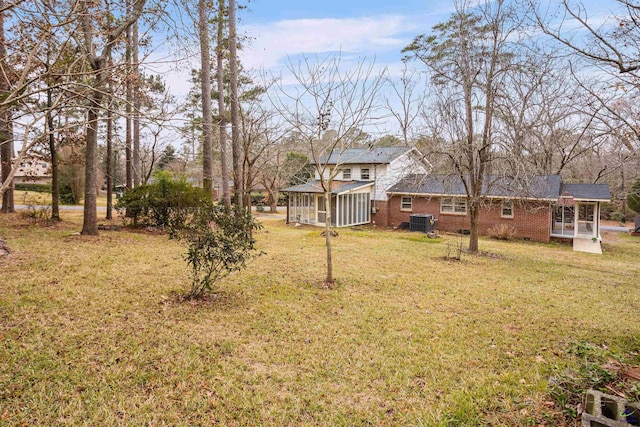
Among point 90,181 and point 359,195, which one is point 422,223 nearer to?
point 359,195

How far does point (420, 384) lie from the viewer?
3.68 metres

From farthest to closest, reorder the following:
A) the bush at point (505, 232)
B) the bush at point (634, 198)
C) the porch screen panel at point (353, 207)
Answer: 1. the bush at point (634, 198)
2. the porch screen panel at point (353, 207)
3. the bush at point (505, 232)

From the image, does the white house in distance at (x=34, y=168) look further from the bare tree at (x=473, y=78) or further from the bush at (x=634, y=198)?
the bush at (x=634, y=198)

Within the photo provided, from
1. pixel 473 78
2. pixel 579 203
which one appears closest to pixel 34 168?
pixel 473 78

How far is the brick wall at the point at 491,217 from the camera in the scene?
1698 centimetres

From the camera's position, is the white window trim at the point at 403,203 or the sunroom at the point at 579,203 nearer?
the sunroom at the point at 579,203

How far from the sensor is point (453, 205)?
1955cm

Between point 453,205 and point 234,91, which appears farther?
point 453,205

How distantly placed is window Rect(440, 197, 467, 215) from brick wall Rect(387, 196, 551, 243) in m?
0.23

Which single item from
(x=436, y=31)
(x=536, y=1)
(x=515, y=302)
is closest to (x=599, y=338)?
(x=515, y=302)

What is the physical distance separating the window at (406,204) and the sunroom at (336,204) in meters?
2.18

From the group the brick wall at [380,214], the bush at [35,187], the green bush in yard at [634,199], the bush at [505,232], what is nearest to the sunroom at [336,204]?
the brick wall at [380,214]

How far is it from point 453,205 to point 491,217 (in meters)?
2.07

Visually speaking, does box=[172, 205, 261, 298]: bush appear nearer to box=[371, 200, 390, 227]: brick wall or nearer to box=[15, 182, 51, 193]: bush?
box=[371, 200, 390, 227]: brick wall
